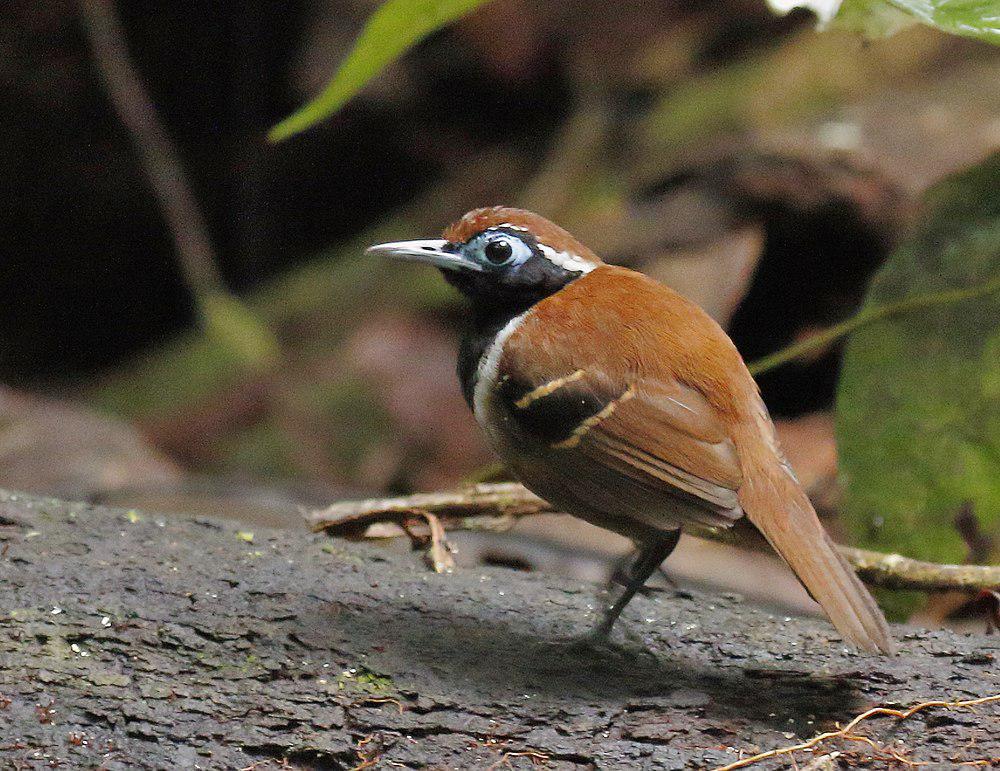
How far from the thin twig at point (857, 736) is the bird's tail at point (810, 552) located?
183 mm

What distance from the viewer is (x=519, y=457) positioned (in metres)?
2.66

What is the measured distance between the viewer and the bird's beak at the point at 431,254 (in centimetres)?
281

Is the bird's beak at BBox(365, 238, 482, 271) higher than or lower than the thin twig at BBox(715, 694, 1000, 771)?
higher

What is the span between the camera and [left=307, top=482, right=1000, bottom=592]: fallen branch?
2.93 m

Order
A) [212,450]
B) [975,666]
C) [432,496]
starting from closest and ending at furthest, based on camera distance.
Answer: [975,666], [432,496], [212,450]

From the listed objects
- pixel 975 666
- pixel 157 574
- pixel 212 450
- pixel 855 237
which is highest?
pixel 212 450

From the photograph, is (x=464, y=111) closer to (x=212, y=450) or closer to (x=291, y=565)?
(x=212, y=450)

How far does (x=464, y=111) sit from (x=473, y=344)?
5.58 meters

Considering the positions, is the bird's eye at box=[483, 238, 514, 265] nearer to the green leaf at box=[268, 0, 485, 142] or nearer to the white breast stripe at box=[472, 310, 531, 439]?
the white breast stripe at box=[472, 310, 531, 439]

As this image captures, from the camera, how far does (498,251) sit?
9.17 ft

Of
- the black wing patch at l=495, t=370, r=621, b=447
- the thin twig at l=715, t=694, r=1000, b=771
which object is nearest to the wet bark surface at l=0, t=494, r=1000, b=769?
the thin twig at l=715, t=694, r=1000, b=771

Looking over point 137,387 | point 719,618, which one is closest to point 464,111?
point 137,387

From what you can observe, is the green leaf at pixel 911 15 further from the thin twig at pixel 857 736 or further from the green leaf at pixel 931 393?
the thin twig at pixel 857 736

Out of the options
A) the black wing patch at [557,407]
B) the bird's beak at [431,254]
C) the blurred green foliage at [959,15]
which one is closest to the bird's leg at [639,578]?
the black wing patch at [557,407]
